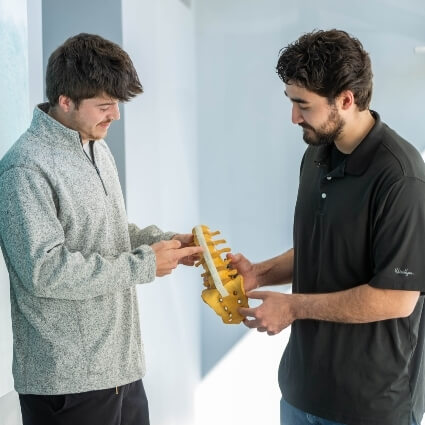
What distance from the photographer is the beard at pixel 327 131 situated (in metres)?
1.59

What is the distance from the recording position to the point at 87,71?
1557 mm

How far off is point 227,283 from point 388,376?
0.44 meters

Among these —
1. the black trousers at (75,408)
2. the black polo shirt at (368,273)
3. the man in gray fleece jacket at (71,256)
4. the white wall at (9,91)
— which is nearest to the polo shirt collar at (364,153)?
the black polo shirt at (368,273)

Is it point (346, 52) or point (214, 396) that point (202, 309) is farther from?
point (346, 52)

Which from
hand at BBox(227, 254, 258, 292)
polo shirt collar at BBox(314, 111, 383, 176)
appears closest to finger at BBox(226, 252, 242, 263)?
hand at BBox(227, 254, 258, 292)

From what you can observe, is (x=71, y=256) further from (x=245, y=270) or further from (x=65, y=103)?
(x=245, y=270)

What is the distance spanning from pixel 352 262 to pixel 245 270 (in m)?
0.42

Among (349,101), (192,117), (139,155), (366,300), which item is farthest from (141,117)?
(366,300)

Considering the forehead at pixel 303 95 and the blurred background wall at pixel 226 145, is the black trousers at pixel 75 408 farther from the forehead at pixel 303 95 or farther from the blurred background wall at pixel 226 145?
the blurred background wall at pixel 226 145

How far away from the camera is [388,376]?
1.54 meters

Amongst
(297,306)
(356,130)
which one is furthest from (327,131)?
(297,306)

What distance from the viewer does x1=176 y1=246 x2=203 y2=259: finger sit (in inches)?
66.0

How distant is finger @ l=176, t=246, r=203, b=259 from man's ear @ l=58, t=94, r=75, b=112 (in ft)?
1.37

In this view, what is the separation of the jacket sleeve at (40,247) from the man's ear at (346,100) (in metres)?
0.64
